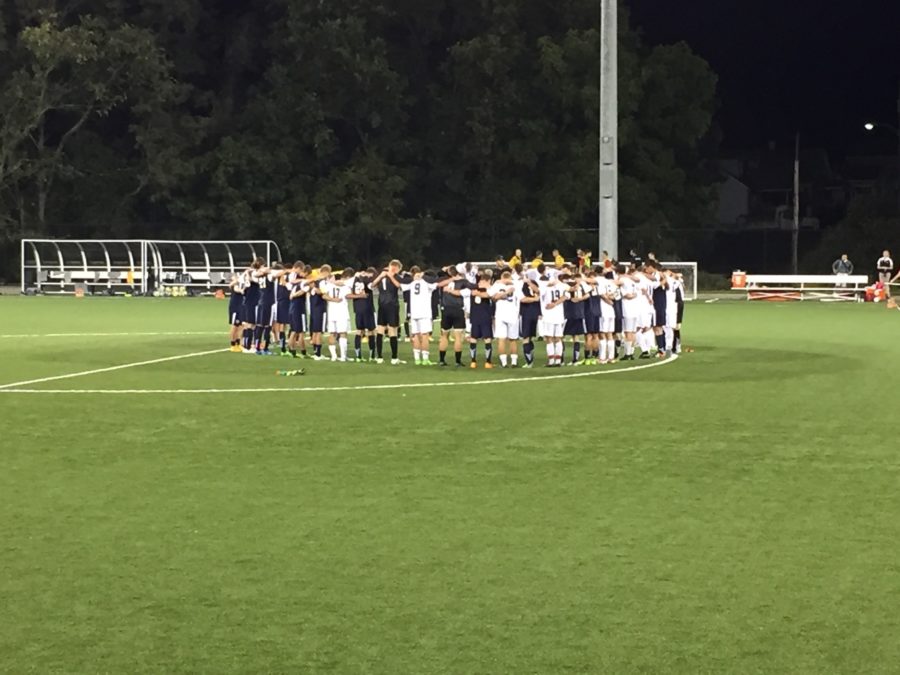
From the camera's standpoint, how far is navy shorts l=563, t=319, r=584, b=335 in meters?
23.0

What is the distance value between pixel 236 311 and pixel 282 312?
1125mm

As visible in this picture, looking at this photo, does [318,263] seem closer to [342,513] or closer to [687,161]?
[687,161]

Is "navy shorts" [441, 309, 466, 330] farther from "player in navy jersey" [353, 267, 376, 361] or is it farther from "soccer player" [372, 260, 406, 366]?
"player in navy jersey" [353, 267, 376, 361]

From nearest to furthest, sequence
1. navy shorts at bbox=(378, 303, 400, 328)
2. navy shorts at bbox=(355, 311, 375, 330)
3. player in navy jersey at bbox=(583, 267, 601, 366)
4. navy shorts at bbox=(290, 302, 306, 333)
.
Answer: player in navy jersey at bbox=(583, 267, 601, 366)
navy shorts at bbox=(378, 303, 400, 328)
navy shorts at bbox=(355, 311, 375, 330)
navy shorts at bbox=(290, 302, 306, 333)

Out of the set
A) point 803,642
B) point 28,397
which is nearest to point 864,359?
point 28,397

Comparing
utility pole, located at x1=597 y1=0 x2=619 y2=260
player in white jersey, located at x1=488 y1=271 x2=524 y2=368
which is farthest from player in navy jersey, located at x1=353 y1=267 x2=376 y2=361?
utility pole, located at x1=597 y1=0 x2=619 y2=260

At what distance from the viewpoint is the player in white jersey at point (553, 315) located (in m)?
22.6

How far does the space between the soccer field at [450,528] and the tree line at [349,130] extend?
40.4 metres

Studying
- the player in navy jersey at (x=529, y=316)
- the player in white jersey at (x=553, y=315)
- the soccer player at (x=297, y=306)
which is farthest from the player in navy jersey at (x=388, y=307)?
the player in white jersey at (x=553, y=315)

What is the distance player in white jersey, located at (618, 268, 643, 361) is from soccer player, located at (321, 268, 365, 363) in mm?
4473

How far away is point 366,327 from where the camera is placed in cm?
2408

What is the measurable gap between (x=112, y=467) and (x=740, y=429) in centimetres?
659

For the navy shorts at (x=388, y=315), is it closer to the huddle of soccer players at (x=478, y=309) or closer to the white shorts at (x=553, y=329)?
the huddle of soccer players at (x=478, y=309)

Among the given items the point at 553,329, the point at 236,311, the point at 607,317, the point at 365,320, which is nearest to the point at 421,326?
the point at 365,320
